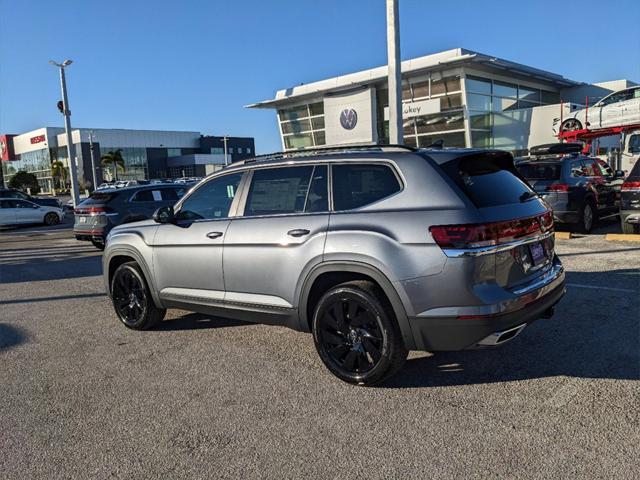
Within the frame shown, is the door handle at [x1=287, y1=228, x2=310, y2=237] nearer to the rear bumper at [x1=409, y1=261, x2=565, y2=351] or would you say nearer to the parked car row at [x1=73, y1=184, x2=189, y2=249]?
the rear bumper at [x1=409, y1=261, x2=565, y2=351]

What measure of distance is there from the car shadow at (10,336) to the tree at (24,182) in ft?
283

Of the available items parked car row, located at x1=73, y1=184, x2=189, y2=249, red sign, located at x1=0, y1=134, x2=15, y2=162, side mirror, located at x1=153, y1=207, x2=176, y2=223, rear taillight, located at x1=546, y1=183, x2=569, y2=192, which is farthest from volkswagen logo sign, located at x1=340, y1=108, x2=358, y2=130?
red sign, located at x1=0, y1=134, x2=15, y2=162

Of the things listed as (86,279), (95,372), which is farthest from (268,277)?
(86,279)

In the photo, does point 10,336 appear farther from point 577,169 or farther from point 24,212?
point 24,212

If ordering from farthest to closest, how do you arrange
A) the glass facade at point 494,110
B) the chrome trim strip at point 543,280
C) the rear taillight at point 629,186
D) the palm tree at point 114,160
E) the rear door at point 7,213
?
the palm tree at point 114,160
the glass facade at point 494,110
the rear door at point 7,213
the rear taillight at point 629,186
the chrome trim strip at point 543,280

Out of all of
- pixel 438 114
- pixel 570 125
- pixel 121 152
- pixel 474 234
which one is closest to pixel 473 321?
pixel 474 234

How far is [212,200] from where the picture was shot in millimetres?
4973

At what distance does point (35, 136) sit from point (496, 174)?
4354 inches

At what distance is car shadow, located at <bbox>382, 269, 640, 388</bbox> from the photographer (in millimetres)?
3902

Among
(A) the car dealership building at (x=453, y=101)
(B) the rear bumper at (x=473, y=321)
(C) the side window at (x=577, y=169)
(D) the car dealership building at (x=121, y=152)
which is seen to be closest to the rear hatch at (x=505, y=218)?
(B) the rear bumper at (x=473, y=321)

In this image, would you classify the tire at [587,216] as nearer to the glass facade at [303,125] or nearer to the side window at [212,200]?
the side window at [212,200]

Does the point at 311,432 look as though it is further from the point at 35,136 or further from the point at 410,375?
the point at 35,136

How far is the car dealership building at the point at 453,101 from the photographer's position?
2731 centimetres

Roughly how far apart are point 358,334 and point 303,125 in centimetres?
3422
